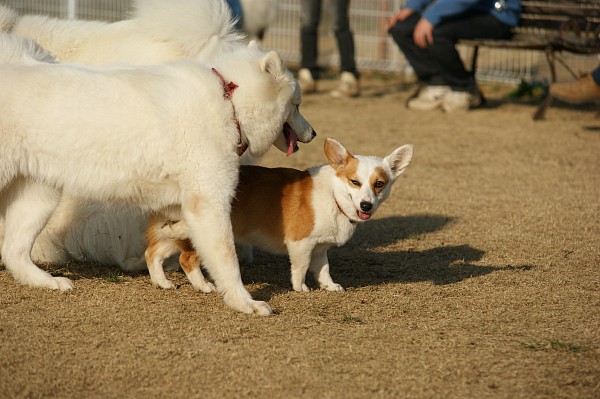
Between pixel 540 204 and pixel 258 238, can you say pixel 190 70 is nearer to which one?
pixel 258 238

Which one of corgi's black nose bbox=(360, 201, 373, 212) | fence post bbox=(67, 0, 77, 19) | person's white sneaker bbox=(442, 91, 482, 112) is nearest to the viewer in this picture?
corgi's black nose bbox=(360, 201, 373, 212)

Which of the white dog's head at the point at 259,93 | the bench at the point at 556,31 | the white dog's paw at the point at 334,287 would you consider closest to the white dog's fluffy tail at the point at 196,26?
the white dog's head at the point at 259,93

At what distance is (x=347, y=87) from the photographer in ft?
34.1

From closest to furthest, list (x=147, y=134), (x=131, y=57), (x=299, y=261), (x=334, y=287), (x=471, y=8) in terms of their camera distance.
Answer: (x=147, y=134), (x=299, y=261), (x=334, y=287), (x=131, y=57), (x=471, y=8)

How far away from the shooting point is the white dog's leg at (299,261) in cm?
403

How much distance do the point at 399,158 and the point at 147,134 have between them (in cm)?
135

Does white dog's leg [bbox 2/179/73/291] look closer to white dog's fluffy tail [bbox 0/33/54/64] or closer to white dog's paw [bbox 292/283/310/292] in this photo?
white dog's fluffy tail [bbox 0/33/54/64]

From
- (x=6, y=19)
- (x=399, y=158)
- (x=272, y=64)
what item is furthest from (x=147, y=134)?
(x=6, y=19)

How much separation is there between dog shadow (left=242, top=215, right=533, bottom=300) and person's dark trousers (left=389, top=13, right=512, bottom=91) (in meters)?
4.05

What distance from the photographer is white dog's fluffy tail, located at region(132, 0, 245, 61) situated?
4.35 metres

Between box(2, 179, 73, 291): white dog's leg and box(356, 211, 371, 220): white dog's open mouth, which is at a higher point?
box(356, 211, 371, 220): white dog's open mouth

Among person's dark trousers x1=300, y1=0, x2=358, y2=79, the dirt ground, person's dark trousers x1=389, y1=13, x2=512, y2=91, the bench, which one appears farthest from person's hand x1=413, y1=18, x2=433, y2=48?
the dirt ground

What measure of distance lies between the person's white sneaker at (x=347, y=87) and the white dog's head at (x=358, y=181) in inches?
249

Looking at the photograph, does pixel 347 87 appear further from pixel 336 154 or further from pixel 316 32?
pixel 336 154
